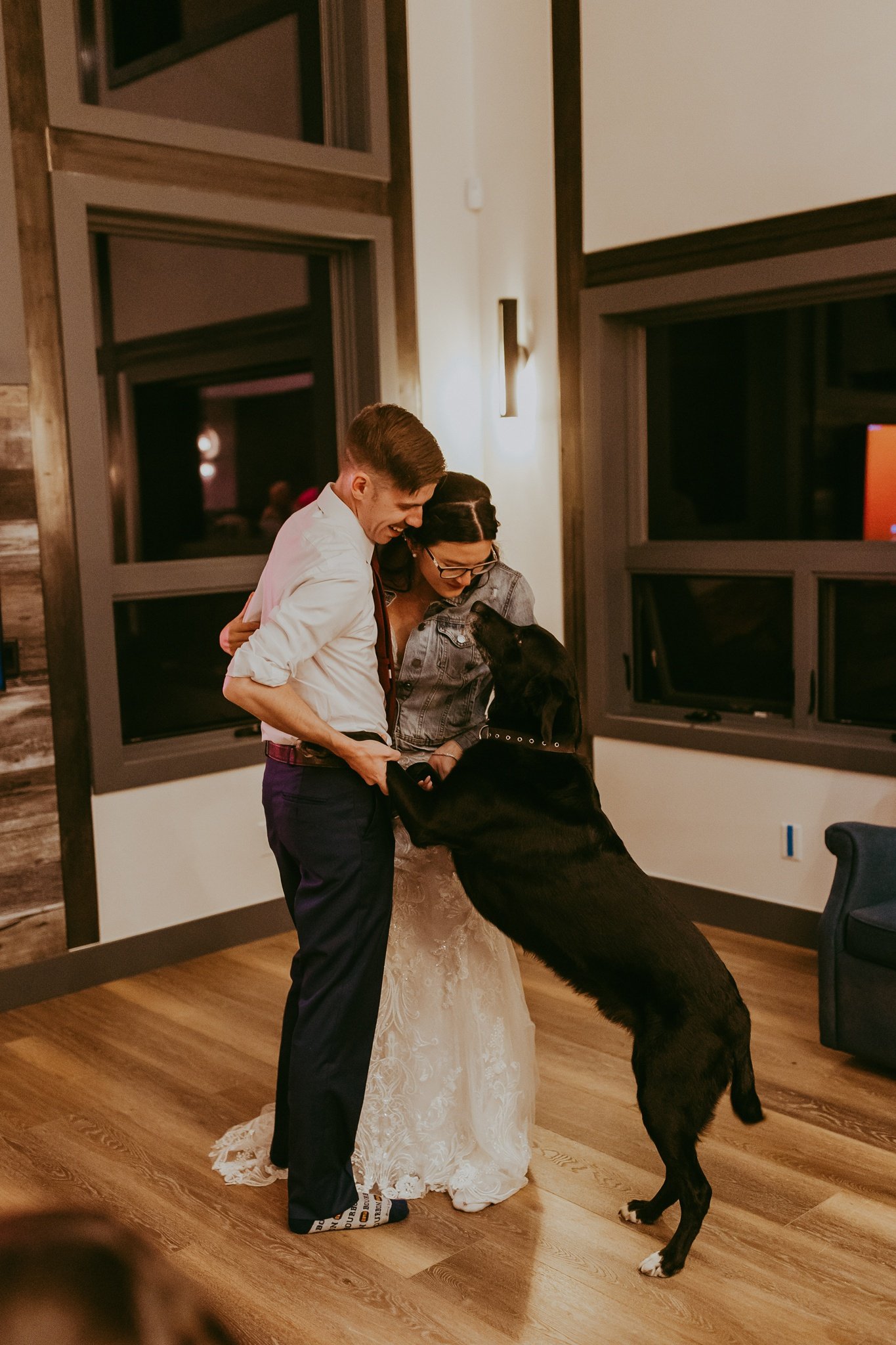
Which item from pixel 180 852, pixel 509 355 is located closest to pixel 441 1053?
pixel 180 852

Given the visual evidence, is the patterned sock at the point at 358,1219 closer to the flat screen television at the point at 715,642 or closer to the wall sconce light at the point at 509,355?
the flat screen television at the point at 715,642

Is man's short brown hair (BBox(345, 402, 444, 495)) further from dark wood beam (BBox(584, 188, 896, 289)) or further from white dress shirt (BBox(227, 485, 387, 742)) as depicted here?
dark wood beam (BBox(584, 188, 896, 289))

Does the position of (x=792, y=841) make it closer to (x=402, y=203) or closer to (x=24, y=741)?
(x=24, y=741)

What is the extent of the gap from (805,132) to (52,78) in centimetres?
219

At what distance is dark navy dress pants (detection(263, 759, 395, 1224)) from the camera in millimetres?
2227

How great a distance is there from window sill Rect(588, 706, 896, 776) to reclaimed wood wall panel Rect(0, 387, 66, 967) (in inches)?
76.1

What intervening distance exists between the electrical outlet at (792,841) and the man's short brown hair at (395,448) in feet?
7.13

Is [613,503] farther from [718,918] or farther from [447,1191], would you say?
[447,1191]

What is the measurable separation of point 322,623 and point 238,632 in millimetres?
343

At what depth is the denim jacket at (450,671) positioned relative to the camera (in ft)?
7.66

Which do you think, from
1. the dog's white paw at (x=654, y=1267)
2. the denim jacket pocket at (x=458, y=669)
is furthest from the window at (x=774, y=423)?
the dog's white paw at (x=654, y=1267)

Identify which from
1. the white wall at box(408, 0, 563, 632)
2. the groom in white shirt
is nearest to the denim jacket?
the groom in white shirt

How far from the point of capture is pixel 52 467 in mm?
3504

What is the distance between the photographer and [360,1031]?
2.30 m
